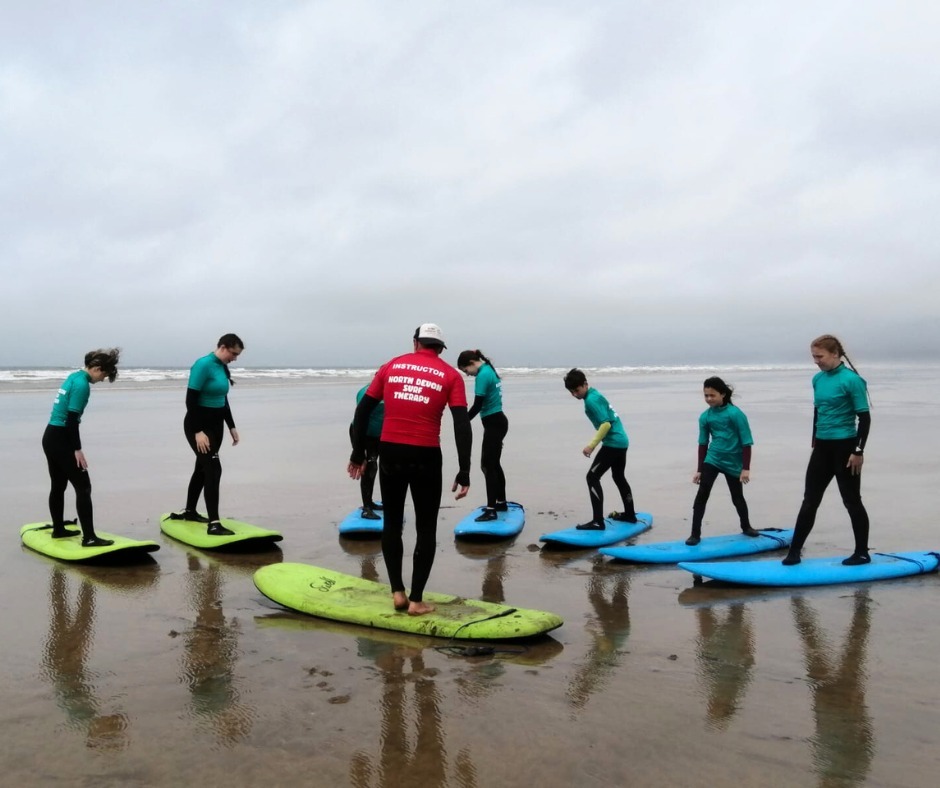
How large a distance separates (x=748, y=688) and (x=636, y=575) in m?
2.42

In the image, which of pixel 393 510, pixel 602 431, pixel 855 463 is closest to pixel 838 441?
pixel 855 463

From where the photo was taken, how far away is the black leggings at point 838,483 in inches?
250

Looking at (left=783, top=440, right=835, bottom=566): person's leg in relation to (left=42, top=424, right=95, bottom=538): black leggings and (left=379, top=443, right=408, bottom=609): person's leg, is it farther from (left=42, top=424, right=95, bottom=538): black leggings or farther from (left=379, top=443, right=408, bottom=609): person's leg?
(left=42, top=424, right=95, bottom=538): black leggings

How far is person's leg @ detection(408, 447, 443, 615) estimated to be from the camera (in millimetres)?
5109

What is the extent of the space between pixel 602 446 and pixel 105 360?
4886 mm

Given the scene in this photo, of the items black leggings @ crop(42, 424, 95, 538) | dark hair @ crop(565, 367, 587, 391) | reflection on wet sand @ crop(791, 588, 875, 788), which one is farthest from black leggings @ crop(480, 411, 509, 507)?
black leggings @ crop(42, 424, 95, 538)

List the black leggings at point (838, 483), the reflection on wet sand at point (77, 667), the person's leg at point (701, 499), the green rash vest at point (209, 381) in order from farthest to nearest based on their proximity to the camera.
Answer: the green rash vest at point (209, 381), the person's leg at point (701, 499), the black leggings at point (838, 483), the reflection on wet sand at point (77, 667)

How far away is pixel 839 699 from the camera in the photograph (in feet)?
12.6

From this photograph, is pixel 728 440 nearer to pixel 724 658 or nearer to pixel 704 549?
pixel 704 549

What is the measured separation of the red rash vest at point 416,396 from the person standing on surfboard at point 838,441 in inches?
124

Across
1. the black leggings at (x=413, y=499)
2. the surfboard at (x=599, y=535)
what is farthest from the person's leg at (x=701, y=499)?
the black leggings at (x=413, y=499)

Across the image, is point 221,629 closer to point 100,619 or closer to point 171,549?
point 100,619

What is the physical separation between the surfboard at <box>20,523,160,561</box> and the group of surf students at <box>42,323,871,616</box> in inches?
4.3

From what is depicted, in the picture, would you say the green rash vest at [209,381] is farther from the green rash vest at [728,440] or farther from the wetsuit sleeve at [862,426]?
the wetsuit sleeve at [862,426]
